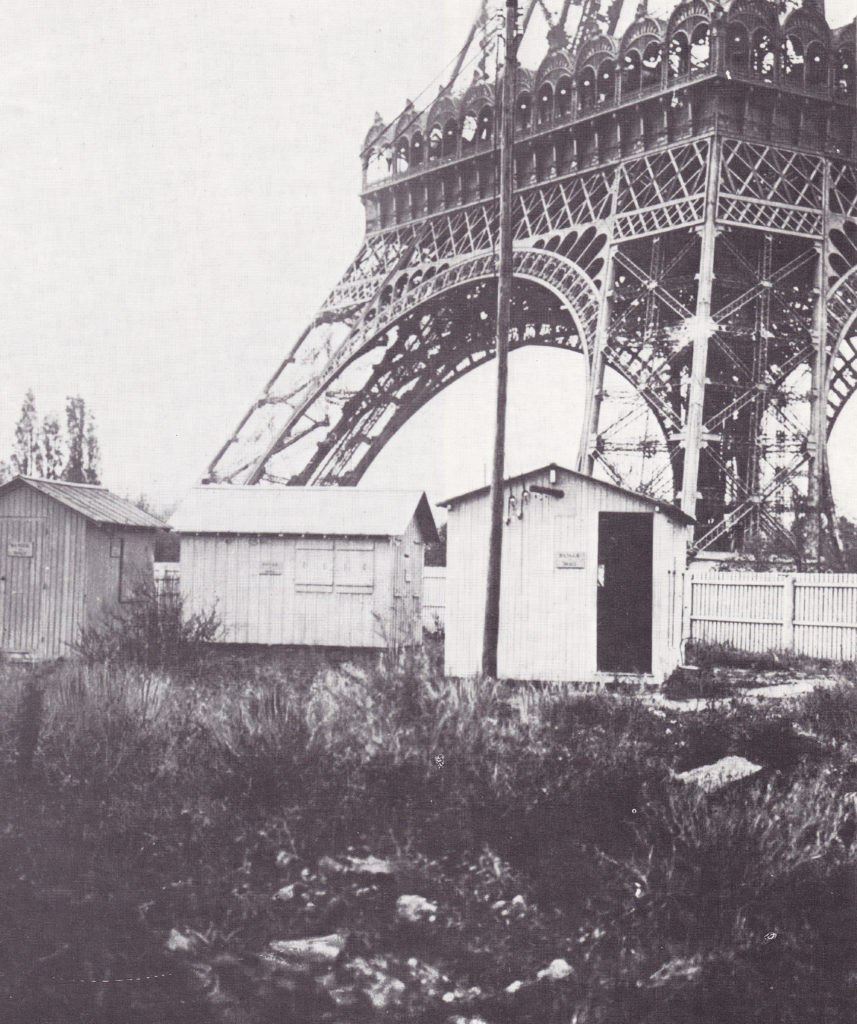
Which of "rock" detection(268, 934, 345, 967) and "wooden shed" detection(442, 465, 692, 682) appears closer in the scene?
"rock" detection(268, 934, 345, 967)

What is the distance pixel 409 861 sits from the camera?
7.84 m

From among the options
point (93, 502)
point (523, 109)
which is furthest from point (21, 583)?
point (523, 109)

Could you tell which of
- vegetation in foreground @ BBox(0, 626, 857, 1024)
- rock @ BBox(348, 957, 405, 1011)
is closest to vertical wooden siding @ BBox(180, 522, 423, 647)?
vegetation in foreground @ BBox(0, 626, 857, 1024)

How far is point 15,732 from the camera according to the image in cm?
950

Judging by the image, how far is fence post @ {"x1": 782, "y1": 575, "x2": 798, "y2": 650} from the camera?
57.4 feet

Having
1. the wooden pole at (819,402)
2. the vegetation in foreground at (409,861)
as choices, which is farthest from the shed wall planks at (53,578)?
the wooden pole at (819,402)

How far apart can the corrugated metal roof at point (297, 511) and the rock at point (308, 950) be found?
12108 mm

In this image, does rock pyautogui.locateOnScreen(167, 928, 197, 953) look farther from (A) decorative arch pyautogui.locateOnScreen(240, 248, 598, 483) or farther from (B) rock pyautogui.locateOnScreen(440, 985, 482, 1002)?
(A) decorative arch pyautogui.locateOnScreen(240, 248, 598, 483)

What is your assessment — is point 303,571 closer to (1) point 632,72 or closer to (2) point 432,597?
(2) point 432,597

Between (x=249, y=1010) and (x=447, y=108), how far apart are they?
3135 centimetres

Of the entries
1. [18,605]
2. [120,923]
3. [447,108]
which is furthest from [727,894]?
[447,108]

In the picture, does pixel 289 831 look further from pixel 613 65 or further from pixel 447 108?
pixel 447 108

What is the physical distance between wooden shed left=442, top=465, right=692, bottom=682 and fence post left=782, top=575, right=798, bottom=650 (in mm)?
3390

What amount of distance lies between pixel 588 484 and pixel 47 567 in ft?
29.5
